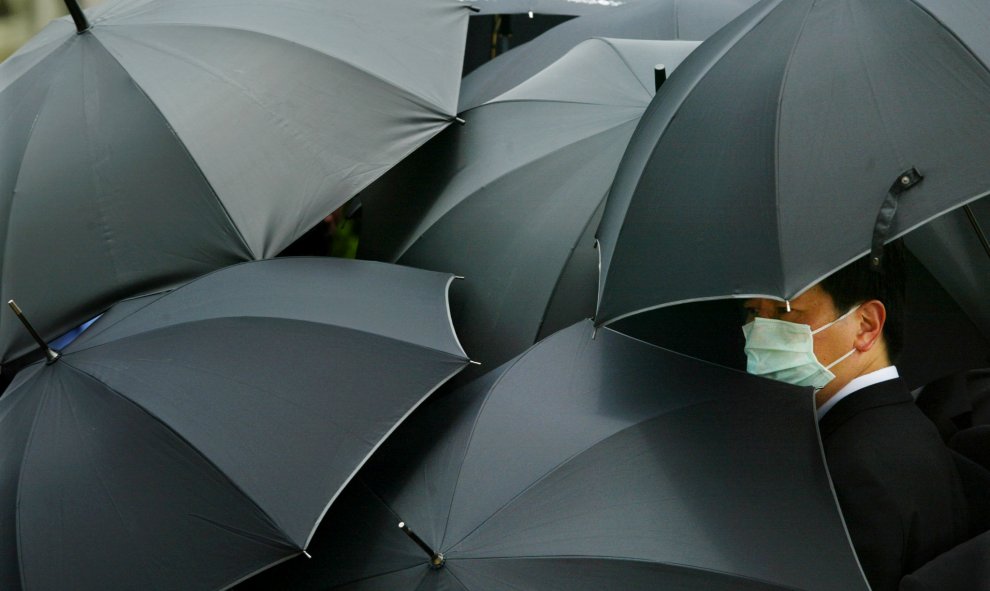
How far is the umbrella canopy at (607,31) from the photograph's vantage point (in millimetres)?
5254

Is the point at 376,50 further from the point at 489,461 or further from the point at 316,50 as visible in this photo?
the point at 489,461

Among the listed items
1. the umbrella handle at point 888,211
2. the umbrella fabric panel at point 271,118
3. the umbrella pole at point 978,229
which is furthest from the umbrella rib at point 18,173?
the umbrella pole at point 978,229

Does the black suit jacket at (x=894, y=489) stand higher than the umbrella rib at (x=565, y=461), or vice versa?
the umbrella rib at (x=565, y=461)

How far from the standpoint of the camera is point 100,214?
14.5 ft

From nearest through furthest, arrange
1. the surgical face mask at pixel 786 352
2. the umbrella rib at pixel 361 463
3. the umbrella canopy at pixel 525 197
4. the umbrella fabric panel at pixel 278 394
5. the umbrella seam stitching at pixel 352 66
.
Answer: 1. the umbrella rib at pixel 361 463
2. the umbrella fabric panel at pixel 278 394
3. the surgical face mask at pixel 786 352
4. the umbrella canopy at pixel 525 197
5. the umbrella seam stitching at pixel 352 66

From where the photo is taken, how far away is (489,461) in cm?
326

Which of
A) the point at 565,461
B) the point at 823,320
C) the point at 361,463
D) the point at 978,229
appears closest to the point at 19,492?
the point at 361,463

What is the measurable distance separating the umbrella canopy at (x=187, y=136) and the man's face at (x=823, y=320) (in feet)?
5.69

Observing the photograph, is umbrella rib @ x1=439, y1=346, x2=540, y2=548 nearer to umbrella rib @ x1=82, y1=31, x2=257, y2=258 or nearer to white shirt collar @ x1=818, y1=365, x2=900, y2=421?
white shirt collar @ x1=818, y1=365, x2=900, y2=421

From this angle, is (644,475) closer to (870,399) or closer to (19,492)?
(870,399)

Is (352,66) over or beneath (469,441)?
over

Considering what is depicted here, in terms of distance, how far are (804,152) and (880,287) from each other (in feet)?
1.87

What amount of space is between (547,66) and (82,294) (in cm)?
209

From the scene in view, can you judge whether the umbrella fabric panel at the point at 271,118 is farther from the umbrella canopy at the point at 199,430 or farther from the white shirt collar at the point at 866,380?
the white shirt collar at the point at 866,380
